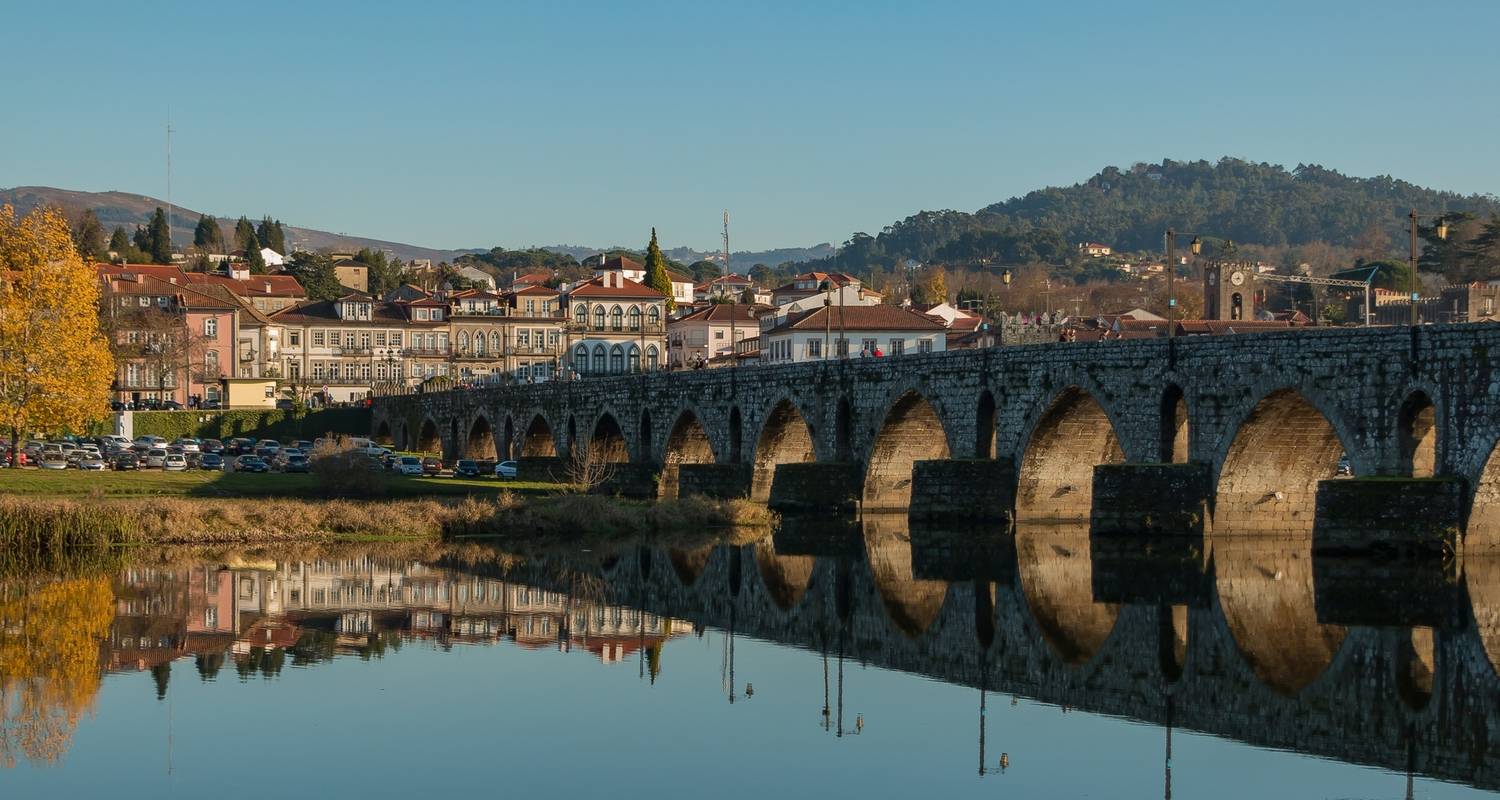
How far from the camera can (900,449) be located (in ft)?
200

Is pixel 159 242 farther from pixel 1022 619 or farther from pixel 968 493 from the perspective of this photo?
pixel 1022 619

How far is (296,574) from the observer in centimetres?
4131

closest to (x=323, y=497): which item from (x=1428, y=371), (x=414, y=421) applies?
(x=1428, y=371)

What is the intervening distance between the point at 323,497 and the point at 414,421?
173ft

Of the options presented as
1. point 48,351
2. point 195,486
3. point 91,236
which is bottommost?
point 195,486

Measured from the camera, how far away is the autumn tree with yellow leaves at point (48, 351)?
62969 mm

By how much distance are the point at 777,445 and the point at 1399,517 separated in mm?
32002

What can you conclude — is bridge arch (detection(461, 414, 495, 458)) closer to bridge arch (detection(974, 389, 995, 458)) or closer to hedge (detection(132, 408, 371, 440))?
hedge (detection(132, 408, 371, 440))

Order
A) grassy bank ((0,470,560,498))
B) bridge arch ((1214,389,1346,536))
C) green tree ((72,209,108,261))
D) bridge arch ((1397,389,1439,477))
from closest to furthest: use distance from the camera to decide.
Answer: bridge arch ((1397,389,1439,477))
bridge arch ((1214,389,1346,536))
grassy bank ((0,470,560,498))
green tree ((72,209,108,261))

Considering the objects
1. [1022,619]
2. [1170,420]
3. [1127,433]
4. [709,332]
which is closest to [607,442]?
[1127,433]

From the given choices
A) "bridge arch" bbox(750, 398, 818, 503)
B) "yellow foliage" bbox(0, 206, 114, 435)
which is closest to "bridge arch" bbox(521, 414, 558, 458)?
"bridge arch" bbox(750, 398, 818, 503)

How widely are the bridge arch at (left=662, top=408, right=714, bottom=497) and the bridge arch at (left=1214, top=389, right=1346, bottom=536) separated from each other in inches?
1200

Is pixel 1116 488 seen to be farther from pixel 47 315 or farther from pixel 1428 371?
pixel 47 315

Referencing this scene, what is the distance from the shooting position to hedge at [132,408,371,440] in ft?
346
